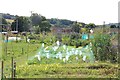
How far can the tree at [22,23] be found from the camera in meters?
28.0

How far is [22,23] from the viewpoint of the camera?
28.7 meters

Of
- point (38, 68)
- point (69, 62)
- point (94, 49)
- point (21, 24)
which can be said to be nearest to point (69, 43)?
point (94, 49)

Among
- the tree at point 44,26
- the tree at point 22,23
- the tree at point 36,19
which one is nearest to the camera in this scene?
the tree at point 22,23

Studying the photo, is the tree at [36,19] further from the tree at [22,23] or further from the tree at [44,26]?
the tree at [22,23]

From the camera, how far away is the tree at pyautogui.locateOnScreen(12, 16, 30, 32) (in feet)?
92.0

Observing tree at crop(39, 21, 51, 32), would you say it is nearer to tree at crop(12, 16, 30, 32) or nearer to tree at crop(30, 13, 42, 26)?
tree at crop(30, 13, 42, 26)

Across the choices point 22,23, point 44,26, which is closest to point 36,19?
point 44,26

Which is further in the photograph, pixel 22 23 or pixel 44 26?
pixel 44 26

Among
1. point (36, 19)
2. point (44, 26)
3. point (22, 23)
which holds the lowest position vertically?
point (44, 26)

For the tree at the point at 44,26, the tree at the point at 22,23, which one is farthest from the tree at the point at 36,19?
the tree at the point at 22,23

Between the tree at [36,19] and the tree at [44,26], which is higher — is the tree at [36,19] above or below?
above

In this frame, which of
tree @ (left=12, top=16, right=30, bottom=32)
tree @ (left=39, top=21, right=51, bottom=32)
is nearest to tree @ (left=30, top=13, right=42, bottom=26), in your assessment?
tree @ (left=39, top=21, right=51, bottom=32)

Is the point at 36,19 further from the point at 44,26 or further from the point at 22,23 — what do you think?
the point at 22,23

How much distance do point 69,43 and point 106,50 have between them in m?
7.45
